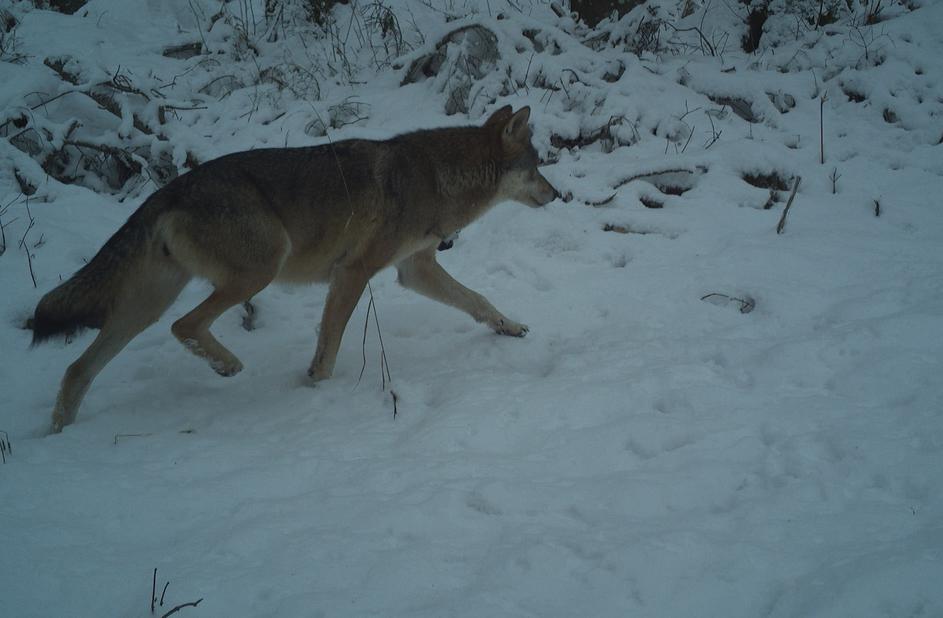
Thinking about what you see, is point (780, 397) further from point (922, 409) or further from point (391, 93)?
point (391, 93)

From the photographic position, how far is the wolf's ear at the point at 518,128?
479 centimetres

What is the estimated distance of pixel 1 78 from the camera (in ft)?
27.2

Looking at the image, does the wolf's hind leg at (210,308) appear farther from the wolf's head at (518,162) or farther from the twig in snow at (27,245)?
the twig in snow at (27,245)

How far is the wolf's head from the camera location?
4.89m

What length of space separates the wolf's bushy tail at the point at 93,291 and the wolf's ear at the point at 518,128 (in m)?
2.58

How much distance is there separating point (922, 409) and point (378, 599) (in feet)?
8.92

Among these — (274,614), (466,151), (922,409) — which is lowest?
(274,614)

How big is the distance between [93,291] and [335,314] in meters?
1.45

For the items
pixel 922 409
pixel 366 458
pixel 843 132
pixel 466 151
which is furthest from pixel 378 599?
pixel 843 132

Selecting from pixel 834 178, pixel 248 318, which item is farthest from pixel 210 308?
pixel 834 178

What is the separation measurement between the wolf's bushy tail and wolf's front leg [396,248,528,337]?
1.86 m

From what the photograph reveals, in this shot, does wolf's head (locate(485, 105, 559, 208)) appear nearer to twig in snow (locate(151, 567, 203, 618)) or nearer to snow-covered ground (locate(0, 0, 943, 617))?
snow-covered ground (locate(0, 0, 943, 617))

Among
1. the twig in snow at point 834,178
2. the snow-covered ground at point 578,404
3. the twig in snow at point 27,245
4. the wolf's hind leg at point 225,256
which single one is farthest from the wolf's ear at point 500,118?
the twig in snow at point 27,245

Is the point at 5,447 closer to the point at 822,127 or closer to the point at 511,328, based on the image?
the point at 511,328
